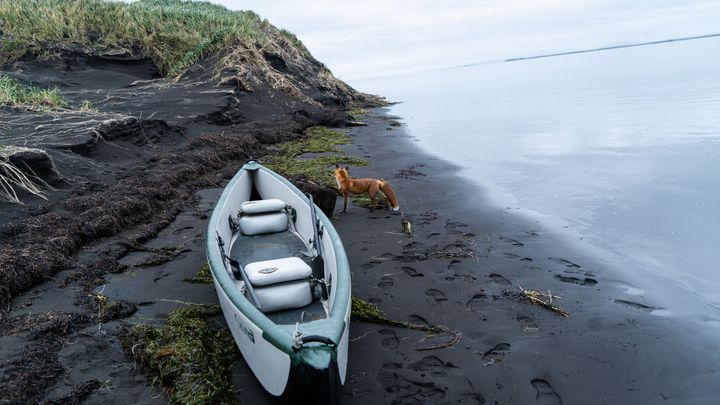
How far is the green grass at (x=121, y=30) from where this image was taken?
1755 cm

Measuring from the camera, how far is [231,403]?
11.1ft

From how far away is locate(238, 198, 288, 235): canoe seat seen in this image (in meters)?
5.98

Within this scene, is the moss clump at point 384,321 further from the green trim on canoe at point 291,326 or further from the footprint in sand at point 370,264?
the footprint in sand at point 370,264

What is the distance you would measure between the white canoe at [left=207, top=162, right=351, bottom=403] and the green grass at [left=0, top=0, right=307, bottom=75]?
14.9 m

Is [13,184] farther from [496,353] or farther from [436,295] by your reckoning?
[496,353]

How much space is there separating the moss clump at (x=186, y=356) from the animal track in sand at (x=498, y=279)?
3058mm

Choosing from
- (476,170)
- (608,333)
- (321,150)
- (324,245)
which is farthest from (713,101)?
(324,245)

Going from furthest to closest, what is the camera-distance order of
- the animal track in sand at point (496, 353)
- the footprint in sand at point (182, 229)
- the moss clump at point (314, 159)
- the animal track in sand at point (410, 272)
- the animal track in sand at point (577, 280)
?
the moss clump at point (314, 159) < the footprint in sand at point (182, 229) < the animal track in sand at point (410, 272) < the animal track in sand at point (577, 280) < the animal track in sand at point (496, 353)

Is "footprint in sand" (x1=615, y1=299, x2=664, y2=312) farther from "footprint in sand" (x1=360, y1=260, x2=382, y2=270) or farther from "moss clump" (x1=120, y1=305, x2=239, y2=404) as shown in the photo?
"moss clump" (x1=120, y1=305, x2=239, y2=404)

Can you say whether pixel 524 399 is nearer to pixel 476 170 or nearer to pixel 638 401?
pixel 638 401

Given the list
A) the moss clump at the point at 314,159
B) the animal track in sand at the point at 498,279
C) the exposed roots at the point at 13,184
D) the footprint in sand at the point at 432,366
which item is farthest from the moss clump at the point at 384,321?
the exposed roots at the point at 13,184

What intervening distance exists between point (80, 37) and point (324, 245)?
18.9 m

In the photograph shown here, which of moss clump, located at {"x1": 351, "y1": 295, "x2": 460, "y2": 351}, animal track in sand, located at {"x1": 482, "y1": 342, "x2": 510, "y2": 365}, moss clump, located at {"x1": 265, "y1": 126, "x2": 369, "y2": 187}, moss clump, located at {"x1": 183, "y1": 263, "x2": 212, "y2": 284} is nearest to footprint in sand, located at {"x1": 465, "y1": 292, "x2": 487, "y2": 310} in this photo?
moss clump, located at {"x1": 351, "y1": 295, "x2": 460, "y2": 351}

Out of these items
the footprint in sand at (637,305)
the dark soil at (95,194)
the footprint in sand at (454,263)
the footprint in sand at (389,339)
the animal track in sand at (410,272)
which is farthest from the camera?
the footprint in sand at (454,263)
